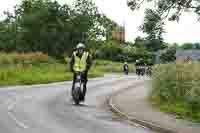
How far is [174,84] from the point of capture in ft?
63.5

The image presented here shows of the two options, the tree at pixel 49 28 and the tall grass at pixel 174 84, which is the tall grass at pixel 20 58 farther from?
the tall grass at pixel 174 84

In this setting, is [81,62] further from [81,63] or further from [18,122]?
[18,122]

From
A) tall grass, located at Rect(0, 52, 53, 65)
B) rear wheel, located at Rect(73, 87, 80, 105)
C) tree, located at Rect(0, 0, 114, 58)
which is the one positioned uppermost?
tree, located at Rect(0, 0, 114, 58)

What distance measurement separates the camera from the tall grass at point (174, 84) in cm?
1792

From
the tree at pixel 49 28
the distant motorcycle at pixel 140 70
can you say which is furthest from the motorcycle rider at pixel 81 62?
the tree at pixel 49 28

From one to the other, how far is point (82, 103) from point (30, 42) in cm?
4651

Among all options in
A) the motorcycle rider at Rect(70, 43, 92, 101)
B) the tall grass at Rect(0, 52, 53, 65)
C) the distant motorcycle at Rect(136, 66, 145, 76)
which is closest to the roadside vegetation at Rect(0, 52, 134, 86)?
the tall grass at Rect(0, 52, 53, 65)

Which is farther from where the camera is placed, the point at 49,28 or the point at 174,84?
the point at 49,28

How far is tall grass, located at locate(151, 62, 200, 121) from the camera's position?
1792 centimetres

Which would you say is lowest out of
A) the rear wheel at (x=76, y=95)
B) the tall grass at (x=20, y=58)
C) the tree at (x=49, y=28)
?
the rear wheel at (x=76, y=95)

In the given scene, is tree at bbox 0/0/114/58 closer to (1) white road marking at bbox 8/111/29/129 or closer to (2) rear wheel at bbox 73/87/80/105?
(2) rear wheel at bbox 73/87/80/105

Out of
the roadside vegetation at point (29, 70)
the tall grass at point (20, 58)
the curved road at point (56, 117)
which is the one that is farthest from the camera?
the tall grass at point (20, 58)

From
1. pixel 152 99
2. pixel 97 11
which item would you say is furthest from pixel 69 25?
pixel 152 99

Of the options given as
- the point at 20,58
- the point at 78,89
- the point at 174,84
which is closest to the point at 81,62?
the point at 78,89
